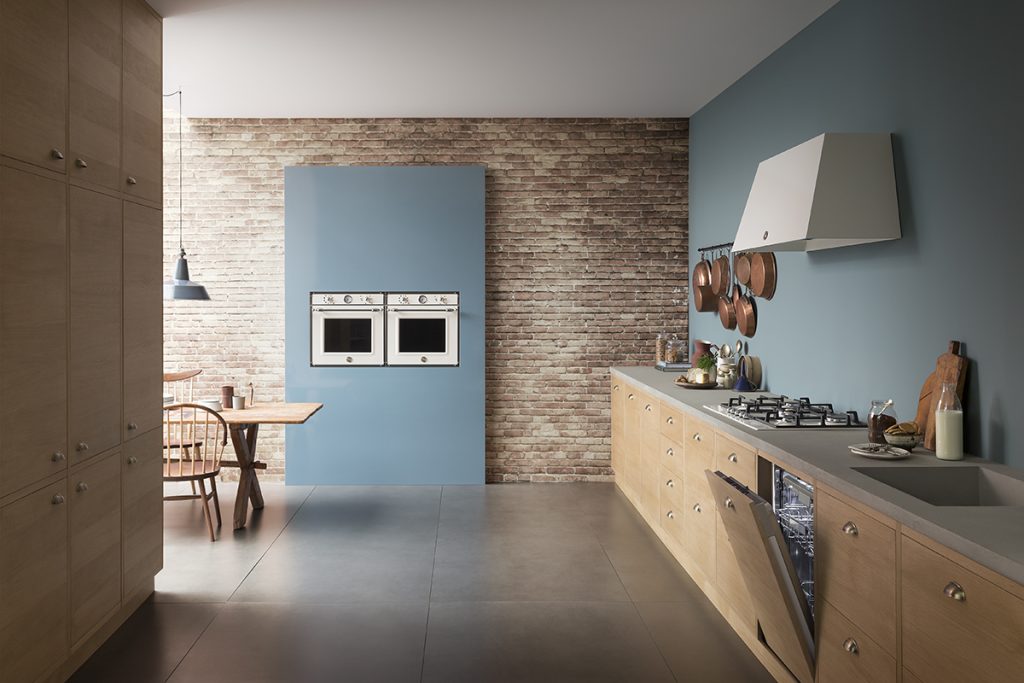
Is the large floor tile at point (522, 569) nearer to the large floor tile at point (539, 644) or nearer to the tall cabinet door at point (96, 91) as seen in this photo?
the large floor tile at point (539, 644)

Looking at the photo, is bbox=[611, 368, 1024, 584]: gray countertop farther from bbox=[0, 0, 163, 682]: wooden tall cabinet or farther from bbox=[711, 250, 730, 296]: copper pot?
bbox=[0, 0, 163, 682]: wooden tall cabinet

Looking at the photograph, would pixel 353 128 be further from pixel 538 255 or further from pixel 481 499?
pixel 481 499

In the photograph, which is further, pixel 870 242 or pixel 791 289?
pixel 791 289

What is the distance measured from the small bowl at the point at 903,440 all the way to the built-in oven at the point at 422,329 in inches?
162

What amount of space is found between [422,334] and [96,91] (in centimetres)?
359

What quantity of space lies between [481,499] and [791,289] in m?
2.92

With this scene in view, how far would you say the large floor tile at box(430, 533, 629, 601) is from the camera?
4098 mm

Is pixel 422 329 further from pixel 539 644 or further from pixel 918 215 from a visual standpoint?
pixel 918 215

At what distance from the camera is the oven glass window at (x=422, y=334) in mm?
6586

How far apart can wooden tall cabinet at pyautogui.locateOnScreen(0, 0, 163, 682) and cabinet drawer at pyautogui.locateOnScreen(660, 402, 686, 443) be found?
283cm

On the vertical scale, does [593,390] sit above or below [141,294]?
below

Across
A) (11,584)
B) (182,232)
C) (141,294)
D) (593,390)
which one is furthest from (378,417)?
(11,584)

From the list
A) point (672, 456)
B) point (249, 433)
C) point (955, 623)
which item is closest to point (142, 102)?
point (249, 433)

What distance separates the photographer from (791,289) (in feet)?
14.8
